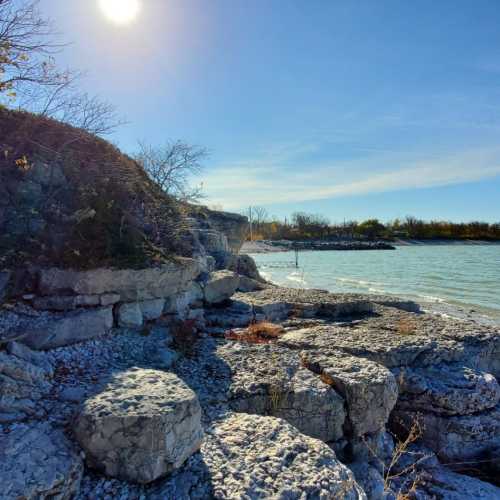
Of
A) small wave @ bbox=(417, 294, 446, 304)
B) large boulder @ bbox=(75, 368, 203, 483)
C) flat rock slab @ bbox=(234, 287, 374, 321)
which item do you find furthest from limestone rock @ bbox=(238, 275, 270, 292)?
small wave @ bbox=(417, 294, 446, 304)

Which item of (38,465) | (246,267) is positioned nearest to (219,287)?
(38,465)

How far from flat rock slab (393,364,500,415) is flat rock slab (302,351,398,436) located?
3.12ft

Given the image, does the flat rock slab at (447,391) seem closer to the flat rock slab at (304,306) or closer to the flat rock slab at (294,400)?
the flat rock slab at (294,400)

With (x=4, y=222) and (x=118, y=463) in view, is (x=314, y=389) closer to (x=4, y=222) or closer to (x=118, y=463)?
(x=118, y=463)

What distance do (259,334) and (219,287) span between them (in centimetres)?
179

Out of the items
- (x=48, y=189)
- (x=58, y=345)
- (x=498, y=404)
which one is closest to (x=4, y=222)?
(x=48, y=189)

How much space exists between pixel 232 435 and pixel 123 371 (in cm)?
147

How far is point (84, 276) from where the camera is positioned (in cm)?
564

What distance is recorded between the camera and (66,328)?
5.08m

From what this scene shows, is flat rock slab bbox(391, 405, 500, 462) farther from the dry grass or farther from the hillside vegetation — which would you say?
the hillside vegetation

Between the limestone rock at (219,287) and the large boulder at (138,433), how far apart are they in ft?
16.0

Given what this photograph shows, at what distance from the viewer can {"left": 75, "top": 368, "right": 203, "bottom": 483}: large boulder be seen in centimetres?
303

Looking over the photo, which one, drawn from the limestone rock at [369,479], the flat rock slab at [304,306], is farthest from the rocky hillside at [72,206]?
the limestone rock at [369,479]

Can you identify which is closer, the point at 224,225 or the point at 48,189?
the point at 48,189
